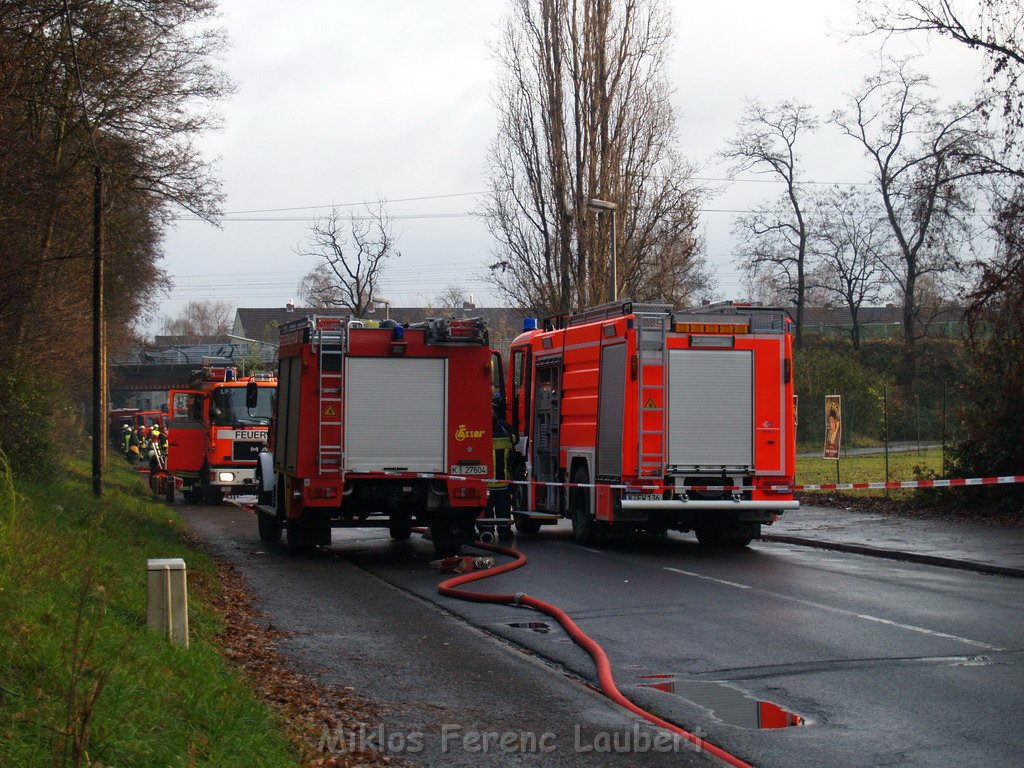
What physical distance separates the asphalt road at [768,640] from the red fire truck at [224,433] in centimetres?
1158

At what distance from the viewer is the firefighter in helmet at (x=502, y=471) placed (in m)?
18.7

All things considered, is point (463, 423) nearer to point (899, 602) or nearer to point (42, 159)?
point (899, 602)

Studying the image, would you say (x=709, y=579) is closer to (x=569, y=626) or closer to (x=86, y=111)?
(x=569, y=626)

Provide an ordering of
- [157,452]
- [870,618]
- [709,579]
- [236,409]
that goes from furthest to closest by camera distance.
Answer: [157,452]
[236,409]
[709,579]
[870,618]

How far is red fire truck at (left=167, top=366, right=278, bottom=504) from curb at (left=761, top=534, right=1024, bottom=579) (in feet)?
44.5

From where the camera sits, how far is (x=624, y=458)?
16203mm

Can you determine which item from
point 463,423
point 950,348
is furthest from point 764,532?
point 950,348

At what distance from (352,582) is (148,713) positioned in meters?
8.30

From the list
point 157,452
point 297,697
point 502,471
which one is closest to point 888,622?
point 297,697

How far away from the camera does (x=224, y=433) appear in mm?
28078

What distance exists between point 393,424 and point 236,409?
13302mm

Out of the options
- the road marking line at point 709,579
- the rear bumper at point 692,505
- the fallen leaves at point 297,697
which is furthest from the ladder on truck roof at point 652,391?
the fallen leaves at point 297,697

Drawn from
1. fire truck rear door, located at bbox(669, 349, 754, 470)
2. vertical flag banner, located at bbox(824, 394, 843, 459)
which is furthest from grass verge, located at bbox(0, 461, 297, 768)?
vertical flag banner, located at bbox(824, 394, 843, 459)

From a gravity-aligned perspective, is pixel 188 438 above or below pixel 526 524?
above
